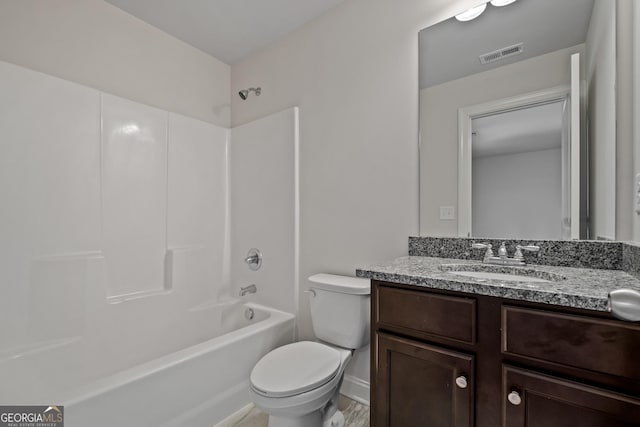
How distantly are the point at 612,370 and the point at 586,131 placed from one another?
949 mm

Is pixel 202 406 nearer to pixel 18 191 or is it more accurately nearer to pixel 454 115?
pixel 18 191

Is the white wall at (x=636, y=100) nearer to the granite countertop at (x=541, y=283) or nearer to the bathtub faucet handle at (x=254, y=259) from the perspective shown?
the granite countertop at (x=541, y=283)

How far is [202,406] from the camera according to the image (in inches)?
58.6

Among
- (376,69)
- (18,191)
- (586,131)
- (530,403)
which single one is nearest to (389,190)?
(376,69)

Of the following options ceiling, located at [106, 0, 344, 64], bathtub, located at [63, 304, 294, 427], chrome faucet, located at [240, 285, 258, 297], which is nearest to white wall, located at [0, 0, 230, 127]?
ceiling, located at [106, 0, 344, 64]

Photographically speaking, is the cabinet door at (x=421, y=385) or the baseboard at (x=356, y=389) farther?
the baseboard at (x=356, y=389)

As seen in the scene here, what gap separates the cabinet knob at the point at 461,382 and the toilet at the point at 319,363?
623 mm

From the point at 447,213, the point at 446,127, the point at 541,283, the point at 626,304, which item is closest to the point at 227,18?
the point at 446,127

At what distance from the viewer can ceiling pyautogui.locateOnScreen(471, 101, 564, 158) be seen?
1.26 meters

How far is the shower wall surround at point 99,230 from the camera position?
4.98ft

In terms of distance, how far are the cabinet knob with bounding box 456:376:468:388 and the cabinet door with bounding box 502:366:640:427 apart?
4.0 inches

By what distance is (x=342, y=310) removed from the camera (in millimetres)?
1601

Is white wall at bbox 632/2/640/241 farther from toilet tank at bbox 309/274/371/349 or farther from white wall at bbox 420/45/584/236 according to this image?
toilet tank at bbox 309/274/371/349

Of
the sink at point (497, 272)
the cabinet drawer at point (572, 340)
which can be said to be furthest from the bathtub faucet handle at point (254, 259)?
the cabinet drawer at point (572, 340)
